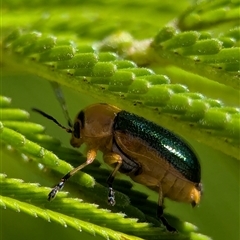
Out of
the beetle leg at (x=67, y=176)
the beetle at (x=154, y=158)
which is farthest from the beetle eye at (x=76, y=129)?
the beetle leg at (x=67, y=176)

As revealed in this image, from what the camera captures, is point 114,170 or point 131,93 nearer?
point 131,93

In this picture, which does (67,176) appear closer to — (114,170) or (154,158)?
(114,170)

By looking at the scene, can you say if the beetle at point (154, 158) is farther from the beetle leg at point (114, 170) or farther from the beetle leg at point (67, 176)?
the beetle leg at point (67, 176)

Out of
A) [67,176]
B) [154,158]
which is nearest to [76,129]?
[154,158]

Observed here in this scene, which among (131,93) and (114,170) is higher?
(131,93)

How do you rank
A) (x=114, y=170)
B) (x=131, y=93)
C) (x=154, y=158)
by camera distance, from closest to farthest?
(x=131, y=93) → (x=114, y=170) → (x=154, y=158)

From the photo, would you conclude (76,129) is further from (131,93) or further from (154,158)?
(131,93)

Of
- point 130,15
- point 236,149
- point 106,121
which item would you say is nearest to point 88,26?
point 130,15

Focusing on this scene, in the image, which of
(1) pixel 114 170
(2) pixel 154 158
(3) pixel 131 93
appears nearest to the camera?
(3) pixel 131 93

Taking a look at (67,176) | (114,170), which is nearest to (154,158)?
(114,170)
